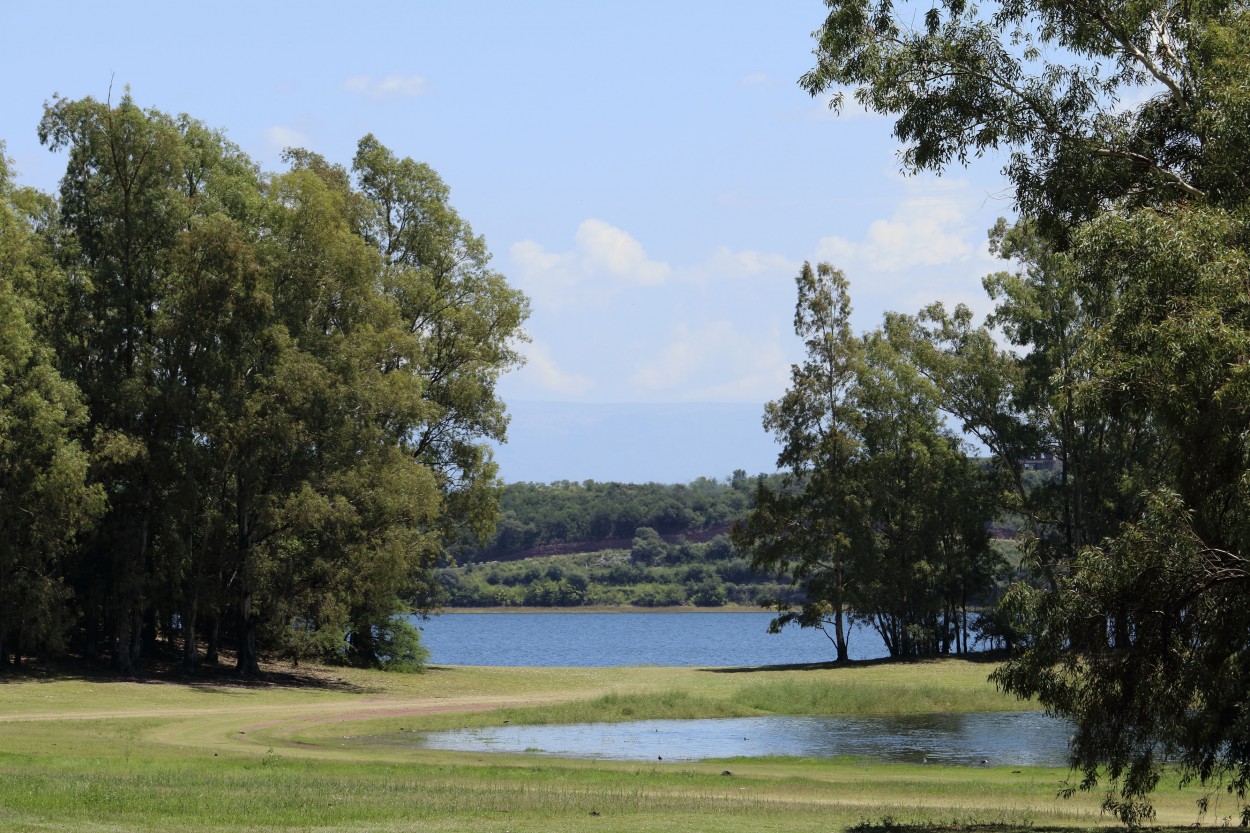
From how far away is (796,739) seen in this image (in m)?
35.6

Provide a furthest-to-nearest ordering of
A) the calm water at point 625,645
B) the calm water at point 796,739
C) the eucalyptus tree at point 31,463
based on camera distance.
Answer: the calm water at point 625,645, the eucalyptus tree at point 31,463, the calm water at point 796,739

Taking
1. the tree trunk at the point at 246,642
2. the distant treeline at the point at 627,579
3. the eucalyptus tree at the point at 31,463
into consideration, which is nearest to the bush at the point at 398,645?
the tree trunk at the point at 246,642

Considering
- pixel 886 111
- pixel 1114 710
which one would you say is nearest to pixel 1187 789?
pixel 1114 710

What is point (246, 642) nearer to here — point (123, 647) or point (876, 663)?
point (123, 647)

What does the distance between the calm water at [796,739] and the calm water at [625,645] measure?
4240 centimetres

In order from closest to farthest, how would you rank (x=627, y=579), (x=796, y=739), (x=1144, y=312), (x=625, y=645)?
(x=1144, y=312), (x=796, y=739), (x=625, y=645), (x=627, y=579)

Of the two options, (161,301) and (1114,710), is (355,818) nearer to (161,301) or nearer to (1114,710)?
(1114,710)

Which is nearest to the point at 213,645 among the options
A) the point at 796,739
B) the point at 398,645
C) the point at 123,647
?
the point at 123,647

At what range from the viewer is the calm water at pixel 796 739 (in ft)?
104

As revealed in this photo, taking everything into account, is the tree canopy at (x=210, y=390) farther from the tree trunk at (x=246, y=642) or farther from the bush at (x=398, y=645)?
the bush at (x=398, y=645)

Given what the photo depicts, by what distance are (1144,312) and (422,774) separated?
15.0 metres

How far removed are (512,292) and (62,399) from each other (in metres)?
19.5

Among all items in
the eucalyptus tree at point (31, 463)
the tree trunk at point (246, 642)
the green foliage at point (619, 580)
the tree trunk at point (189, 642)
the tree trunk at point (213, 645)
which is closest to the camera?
the eucalyptus tree at point (31, 463)

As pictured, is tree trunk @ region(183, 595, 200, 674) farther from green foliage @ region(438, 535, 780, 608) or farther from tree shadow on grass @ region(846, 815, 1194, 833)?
green foliage @ region(438, 535, 780, 608)
